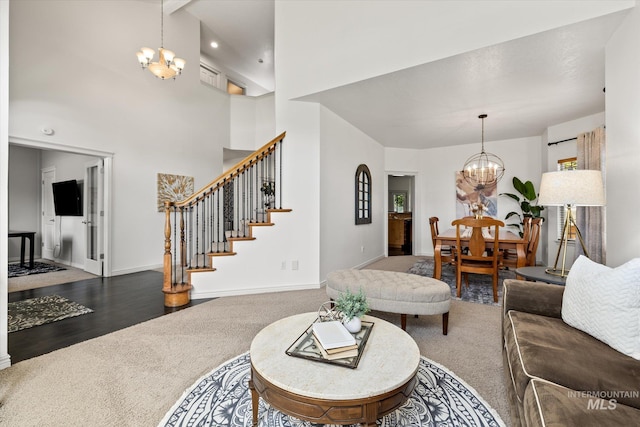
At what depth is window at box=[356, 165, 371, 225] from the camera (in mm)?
5371

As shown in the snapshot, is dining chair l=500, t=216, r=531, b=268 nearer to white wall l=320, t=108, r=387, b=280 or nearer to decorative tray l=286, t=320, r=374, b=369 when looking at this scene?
white wall l=320, t=108, r=387, b=280

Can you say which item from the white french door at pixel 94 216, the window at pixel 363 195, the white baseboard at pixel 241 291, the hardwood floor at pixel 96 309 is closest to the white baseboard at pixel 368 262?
the window at pixel 363 195

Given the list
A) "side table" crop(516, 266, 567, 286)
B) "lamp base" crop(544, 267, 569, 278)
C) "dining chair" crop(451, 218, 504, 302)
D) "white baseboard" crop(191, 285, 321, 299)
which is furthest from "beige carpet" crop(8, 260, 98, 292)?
"lamp base" crop(544, 267, 569, 278)

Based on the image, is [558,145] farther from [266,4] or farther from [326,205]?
[266,4]

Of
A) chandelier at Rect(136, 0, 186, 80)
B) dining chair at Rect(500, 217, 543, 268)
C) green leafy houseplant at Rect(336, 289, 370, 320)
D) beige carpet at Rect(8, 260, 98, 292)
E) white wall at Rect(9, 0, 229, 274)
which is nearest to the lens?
green leafy houseplant at Rect(336, 289, 370, 320)

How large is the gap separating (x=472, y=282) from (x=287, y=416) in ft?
12.7

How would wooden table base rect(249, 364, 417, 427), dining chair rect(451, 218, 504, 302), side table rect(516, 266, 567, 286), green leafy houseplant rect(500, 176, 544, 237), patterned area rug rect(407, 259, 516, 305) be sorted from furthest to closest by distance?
green leafy houseplant rect(500, 176, 544, 237) < patterned area rug rect(407, 259, 516, 305) < dining chair rect(451, 218, 504, 302) < side table rect(516, 266, 567, 286) < wooden table base rect(249, 364, 417, 427)

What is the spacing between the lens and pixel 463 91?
370 cm

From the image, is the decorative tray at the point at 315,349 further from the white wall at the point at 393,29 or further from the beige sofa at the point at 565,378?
the white wall at the point at 393,29

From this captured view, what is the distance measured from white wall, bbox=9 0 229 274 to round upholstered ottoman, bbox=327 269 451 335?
4283 mm

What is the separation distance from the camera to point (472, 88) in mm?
3602

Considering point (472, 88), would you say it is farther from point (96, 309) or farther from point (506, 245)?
point (96, 309)

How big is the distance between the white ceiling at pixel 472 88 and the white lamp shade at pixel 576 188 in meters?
1.26

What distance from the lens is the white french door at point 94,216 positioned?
4.89 metres
